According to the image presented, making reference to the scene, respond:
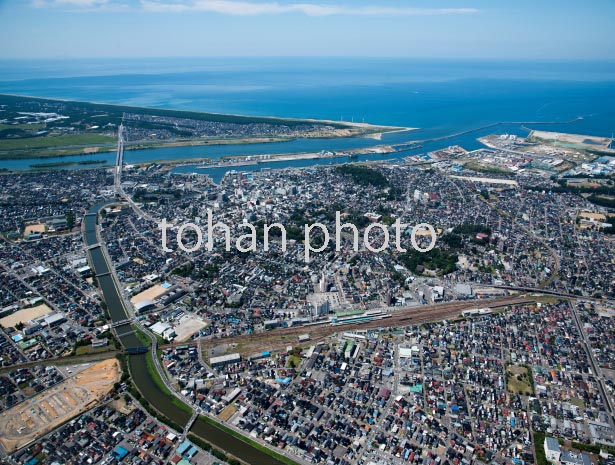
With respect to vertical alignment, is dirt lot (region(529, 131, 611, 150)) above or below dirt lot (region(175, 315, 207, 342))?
above

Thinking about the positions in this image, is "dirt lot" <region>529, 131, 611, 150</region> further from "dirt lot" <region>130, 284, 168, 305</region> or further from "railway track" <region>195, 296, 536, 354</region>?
"dirt lot" <region>130, 284, 168, 305</region>

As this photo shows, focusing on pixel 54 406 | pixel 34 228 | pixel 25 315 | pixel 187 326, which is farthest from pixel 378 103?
pixel 54 406

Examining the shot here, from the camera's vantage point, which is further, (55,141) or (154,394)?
(55,141)

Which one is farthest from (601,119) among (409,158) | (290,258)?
(290,258)

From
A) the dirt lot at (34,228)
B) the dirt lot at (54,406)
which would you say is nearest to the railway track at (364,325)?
the dirt lot at (54,406)

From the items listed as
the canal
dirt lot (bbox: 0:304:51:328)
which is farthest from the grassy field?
dirt lot (bbox: 0:304:51:328)

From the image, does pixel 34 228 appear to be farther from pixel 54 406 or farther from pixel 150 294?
pixel 54 406

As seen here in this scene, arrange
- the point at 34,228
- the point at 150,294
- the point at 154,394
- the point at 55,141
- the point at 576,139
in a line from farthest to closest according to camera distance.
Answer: the point at 576,139, the point at 55,141, the point at 34,228, the point at 150,294, the point at 154,394
